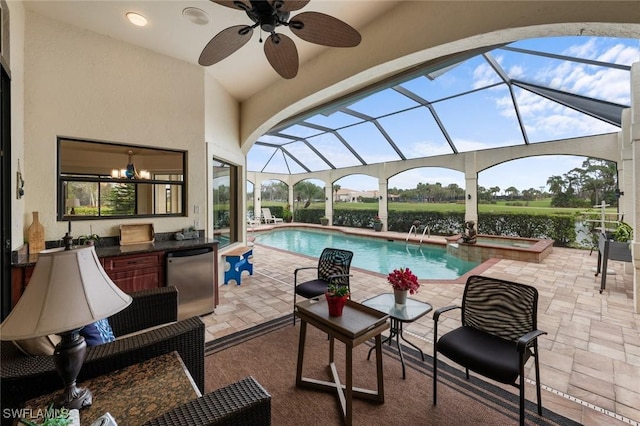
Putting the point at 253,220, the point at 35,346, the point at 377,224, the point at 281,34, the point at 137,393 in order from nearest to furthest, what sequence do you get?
the point at 137,393 → the point at 35,346 → the point at 281,34 → the point at 377,224 → the point at 253,220

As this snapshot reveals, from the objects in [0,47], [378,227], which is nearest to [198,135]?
[0,47]

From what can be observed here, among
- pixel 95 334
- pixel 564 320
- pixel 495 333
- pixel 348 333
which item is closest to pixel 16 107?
pixel 95 334

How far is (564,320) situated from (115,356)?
456cm

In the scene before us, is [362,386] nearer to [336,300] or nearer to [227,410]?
[336,300]

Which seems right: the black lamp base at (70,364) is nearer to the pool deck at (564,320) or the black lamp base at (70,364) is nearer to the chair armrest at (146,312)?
the chair armrest at (146,312)

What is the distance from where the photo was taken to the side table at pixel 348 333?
1.72 metres

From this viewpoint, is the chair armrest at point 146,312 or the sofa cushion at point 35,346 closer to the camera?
the sofa cushion at point 35,346

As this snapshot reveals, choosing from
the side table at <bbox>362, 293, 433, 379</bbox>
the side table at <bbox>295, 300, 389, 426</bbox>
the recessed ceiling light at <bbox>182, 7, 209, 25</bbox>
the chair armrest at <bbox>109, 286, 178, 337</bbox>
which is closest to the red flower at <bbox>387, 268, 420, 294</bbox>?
the side table at <bbox>362, 293, 433, 379</bbox>

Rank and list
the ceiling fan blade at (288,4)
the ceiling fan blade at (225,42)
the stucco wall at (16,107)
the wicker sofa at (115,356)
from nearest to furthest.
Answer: the wicker sofa at (115,356)
the ceiling fan blade at (288,4)
the ceiling fan blade at (225,42)
the stucco wall at (16,107)

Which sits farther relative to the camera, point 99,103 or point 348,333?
point 99,103

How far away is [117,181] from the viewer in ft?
11.6

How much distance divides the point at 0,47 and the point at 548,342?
5.69m

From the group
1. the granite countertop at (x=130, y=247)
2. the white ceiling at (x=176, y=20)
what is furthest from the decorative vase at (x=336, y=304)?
the white ceiling at (x=176, y=20)

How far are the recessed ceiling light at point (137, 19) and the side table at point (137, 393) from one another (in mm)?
3498
